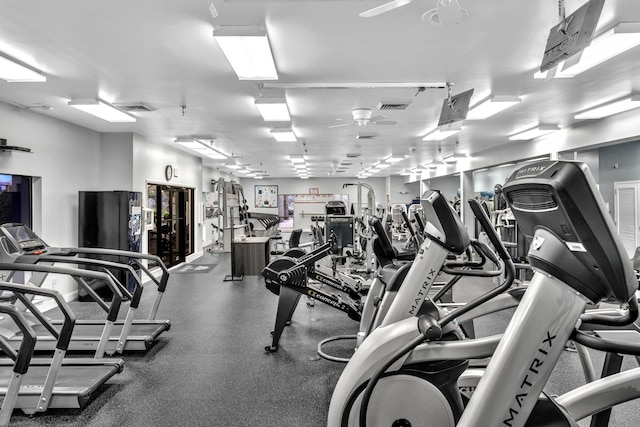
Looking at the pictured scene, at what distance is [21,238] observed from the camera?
402 centimetres

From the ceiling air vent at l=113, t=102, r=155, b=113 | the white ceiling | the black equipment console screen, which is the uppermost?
the white ceiling

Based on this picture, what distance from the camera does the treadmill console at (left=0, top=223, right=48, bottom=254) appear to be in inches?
148

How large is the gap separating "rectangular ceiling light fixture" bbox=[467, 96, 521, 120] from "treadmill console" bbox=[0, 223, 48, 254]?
5.48 meters

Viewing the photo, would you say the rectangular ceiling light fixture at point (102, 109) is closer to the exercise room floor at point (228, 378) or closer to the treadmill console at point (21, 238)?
the treadmill console at point (21, 238)

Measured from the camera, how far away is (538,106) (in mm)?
5621

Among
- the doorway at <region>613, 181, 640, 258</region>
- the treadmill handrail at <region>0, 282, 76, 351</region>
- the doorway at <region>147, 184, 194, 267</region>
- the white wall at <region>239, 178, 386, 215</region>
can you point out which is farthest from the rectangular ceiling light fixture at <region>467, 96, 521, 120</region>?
the white wall at <region>239, 178, 386, 215</region>

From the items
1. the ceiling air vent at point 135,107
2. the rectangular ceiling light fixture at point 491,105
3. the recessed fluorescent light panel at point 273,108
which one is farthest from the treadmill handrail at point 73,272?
the rectangular ceiling light fixture at point 491,105

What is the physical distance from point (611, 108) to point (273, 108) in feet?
16.1

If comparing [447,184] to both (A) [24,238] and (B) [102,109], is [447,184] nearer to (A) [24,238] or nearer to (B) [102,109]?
(B) [102,109]

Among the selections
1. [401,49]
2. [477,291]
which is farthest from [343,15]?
[477,291]

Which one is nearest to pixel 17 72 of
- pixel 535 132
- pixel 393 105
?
pixel 393 105

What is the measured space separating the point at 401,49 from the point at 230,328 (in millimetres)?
3681

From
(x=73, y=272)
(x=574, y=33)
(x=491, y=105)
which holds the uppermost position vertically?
(x=491, y=105)

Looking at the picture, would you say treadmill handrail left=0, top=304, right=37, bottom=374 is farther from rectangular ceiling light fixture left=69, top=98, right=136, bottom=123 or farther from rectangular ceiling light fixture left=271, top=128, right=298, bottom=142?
rectangular ceiling light fixture left=271, top=128, right=298, bottom=142
